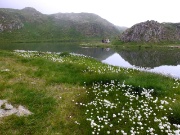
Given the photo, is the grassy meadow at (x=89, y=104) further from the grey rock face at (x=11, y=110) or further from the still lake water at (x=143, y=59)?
the still lake water at (x=143, y=59)

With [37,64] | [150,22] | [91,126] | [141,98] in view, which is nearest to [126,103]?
[141,98]

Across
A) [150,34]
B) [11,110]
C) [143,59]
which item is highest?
[150,34]

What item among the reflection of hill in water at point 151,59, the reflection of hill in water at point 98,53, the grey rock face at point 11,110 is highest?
the grey rock face at point 11,110

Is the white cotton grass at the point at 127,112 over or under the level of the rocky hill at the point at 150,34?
under

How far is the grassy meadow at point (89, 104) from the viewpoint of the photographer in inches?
468

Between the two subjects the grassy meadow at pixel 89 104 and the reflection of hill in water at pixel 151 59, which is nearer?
the grassy meadow at pixel 89 104

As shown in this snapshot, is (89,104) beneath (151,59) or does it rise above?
above

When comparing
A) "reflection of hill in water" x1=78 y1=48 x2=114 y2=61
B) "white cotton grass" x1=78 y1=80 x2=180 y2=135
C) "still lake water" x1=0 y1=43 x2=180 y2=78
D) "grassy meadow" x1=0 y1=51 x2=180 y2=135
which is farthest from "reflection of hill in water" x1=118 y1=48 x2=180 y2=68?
"white cotton grass" x1=78 y1=80 x2=180 y2=135

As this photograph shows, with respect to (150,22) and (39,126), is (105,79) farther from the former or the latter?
(150,22)

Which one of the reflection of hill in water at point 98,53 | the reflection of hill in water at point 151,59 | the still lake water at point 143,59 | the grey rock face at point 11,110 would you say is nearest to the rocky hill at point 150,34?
the still lake water at point 143,59

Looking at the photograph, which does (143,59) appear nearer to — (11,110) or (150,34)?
(11,110)

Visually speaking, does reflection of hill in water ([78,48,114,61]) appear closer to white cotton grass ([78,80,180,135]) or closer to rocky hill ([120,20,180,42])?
white cotton grass ([78,80,180,135])

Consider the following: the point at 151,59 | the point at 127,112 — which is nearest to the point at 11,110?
the point at 127,112

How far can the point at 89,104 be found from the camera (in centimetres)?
1488
